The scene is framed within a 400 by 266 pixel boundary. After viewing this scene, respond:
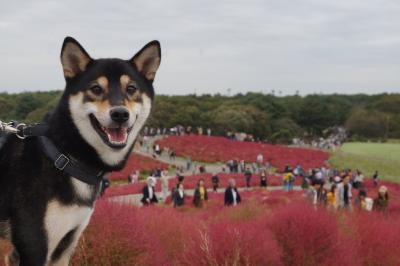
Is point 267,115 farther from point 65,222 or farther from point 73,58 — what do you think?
Result: point 65,222

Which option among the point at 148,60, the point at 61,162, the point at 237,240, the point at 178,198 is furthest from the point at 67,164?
the point at 178,198

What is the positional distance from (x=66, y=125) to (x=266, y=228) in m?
3.29

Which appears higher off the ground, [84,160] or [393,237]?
[84,160]

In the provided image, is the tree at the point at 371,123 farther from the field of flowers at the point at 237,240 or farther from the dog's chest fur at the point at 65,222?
the dog's chest fur at the point at 65,222

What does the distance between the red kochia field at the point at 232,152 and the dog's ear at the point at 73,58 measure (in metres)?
34.0

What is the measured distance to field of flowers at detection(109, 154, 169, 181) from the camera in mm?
31016

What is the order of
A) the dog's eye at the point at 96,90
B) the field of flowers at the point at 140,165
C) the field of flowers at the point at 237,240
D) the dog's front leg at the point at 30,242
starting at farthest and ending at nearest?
the field of flowers at the point at 140,165
the field of flowers at the point at 237,240
the dog's eye at the point at 96,90
the dog's front leg at the point at 30,242

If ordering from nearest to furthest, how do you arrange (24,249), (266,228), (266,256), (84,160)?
(24,249), (84,160), (266,256), (266,228)

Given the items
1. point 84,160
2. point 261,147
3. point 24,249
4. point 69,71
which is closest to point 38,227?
point 24,249

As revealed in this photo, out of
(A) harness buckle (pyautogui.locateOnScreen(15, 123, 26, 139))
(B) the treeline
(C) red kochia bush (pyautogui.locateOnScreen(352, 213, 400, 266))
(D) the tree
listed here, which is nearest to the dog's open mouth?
(A) harness buckle (pyautogui.locateOnScreen(15, 123, 26, 139))

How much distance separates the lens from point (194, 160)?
39.8m

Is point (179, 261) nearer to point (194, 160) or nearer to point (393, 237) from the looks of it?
point (393, 237)

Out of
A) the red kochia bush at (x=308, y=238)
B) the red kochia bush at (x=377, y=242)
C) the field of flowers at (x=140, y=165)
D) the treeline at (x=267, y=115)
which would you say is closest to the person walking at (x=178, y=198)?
the red kochia bush at (x=377, y=242)

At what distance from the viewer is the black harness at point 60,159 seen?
9.11 ft
